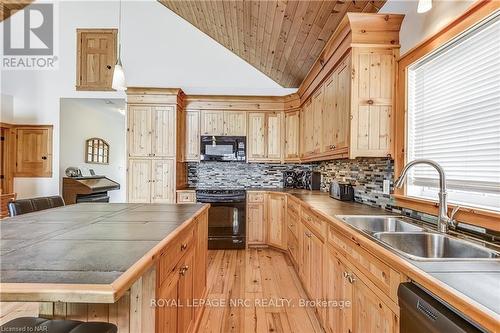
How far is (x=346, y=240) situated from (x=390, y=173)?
3.19 ft

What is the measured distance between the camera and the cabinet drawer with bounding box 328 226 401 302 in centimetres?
116

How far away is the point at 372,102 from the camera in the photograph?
2.26 metres

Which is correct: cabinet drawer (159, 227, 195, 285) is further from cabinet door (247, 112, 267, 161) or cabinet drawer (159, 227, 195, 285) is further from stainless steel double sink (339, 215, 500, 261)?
cabinet door (247, 112, 267, 161)

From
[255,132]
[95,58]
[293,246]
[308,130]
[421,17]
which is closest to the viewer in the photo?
[421,17]

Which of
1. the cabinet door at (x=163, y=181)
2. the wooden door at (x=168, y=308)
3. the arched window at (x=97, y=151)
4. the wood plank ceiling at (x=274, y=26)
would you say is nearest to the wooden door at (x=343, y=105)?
the wood plank ceiling at (x=274, y=26)

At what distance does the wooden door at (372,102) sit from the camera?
225cm

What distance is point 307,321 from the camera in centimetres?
234

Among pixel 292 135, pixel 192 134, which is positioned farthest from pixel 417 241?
pixel 192 134

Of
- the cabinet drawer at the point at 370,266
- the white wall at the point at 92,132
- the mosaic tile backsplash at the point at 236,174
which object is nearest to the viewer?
the cabinet drawer at the point at 370,266

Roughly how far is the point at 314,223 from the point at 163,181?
106 inches

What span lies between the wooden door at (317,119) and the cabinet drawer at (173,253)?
2.02 metres

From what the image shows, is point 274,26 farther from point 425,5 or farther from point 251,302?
point 251,302

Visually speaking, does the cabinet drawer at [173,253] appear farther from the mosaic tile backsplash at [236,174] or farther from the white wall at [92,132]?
the white wall at [92,132]

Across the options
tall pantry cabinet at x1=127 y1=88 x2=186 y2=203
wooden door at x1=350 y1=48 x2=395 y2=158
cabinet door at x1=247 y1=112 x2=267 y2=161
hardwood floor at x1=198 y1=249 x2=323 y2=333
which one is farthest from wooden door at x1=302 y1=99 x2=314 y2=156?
tall pantry cabinet at x1=127 y1=88 x2=186 y2=203
